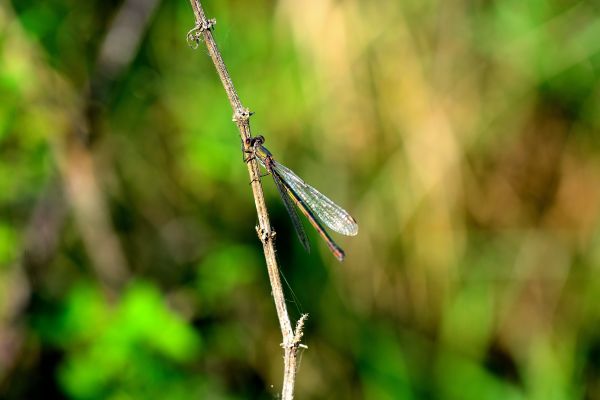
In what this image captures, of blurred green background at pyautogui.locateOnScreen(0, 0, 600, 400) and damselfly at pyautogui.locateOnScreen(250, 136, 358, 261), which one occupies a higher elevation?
blurred green background at pyautogui.locateOnScreen(0, 0, 600, 400)

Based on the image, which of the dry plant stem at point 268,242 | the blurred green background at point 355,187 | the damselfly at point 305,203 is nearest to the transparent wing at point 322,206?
the damselfly at point 305,203

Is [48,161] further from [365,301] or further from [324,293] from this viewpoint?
[365,301]

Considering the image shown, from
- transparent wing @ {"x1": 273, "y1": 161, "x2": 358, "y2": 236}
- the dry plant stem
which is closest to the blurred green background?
transparent wing @ {"x1": 273, "y1": 161, "x2": 358, "y2": 236}

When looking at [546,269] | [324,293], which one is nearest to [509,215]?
[546,269]

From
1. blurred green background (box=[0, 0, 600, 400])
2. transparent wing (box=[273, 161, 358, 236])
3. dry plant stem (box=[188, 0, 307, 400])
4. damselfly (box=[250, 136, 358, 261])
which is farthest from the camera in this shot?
blurred green background (box=[0, 0, 600, 400])

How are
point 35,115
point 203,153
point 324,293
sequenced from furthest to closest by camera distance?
point 324,293 < point 203,153 < point 35,115

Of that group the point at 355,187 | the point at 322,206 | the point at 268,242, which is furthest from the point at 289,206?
the point at 355,187

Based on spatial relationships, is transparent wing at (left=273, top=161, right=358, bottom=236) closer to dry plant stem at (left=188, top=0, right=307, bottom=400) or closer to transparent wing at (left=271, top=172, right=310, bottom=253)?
transparent wing at (left=271, top=172, right=310, bottom=253)
